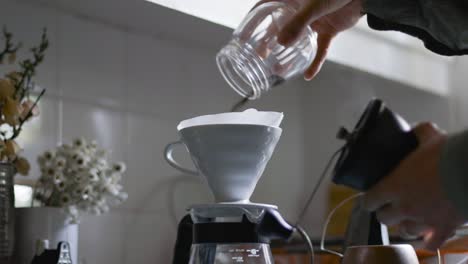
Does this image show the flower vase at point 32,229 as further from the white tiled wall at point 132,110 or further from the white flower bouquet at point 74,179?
the white tiled wall at point 132,110

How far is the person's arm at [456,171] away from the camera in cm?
72

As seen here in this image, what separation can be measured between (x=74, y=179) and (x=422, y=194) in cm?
58

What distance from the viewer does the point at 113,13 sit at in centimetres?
144

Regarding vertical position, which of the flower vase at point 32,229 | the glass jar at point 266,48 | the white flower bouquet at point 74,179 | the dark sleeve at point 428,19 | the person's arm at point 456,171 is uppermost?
the dark sleeve at point 428,19

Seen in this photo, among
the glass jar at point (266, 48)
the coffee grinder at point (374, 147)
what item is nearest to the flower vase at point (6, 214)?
the glass jar at point (266, 48)

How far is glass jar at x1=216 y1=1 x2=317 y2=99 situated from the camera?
110cm

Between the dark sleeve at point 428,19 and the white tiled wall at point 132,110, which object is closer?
the dark sleeve at point 428,19

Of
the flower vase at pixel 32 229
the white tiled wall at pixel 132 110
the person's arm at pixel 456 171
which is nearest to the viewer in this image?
the person's arm at pixel 456 171

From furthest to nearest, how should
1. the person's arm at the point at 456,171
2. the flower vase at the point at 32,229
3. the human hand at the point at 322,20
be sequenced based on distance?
the flower vase at the point at 32,229 < the human hand at the point at 322,20 < the person's arm at the point at 456,171

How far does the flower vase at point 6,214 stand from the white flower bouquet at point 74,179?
84 millimetres

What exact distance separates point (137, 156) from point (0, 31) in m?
0.37

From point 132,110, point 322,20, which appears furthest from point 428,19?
point 132,110

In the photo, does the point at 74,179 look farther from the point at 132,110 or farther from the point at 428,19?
the point at 428,19

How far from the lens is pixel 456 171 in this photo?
2.37 ft
